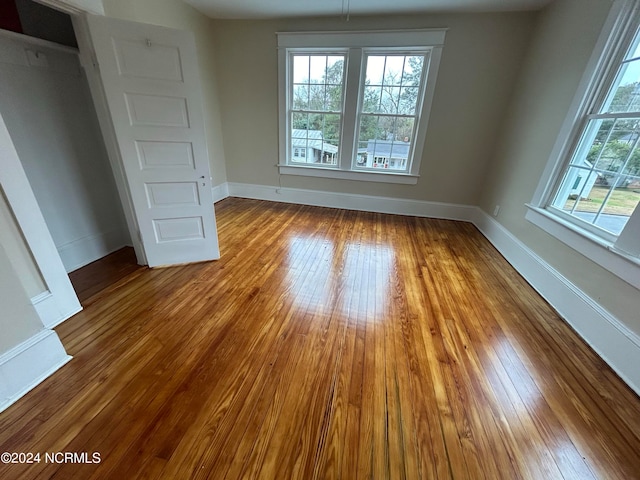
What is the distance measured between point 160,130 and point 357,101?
111 inches

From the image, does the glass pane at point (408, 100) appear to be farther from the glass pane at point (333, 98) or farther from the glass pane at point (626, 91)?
the glass pane at point (626, 91)

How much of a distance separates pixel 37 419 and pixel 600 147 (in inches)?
161

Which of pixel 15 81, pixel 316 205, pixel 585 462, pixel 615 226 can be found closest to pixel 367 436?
pixel 585 462

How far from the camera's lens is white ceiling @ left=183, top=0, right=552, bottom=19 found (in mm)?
2977

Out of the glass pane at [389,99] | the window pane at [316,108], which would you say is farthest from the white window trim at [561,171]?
the window pane at [316,108]

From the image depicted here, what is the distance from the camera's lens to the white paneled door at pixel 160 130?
6.33 ft

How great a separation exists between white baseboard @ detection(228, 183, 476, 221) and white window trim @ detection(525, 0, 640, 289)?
1468 mm

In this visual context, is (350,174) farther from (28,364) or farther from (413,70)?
(28,364)

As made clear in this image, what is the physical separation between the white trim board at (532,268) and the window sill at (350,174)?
296 millimetres

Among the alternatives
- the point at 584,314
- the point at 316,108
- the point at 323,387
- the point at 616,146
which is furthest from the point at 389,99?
the point at 323,387

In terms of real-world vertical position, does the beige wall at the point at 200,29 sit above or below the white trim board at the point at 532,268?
above

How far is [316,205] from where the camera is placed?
15.1 ft

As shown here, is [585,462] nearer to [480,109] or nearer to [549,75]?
[549,75]

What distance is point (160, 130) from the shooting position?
85.7 inches
